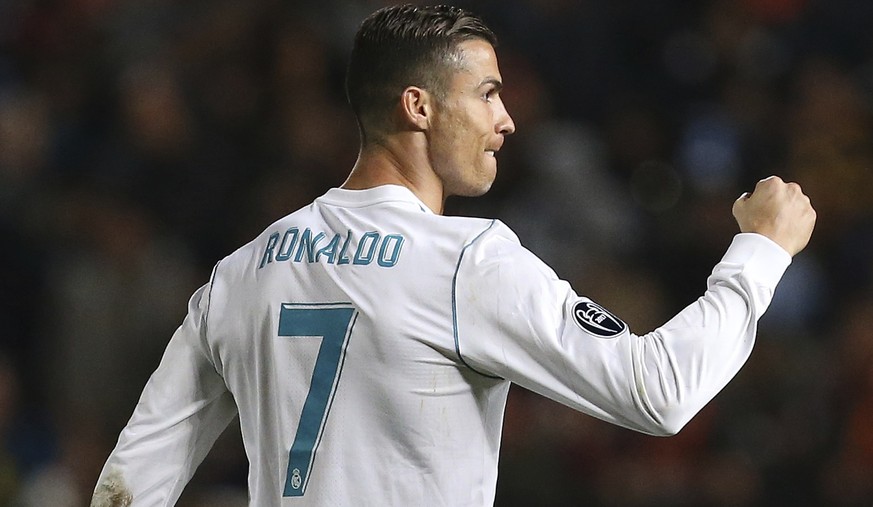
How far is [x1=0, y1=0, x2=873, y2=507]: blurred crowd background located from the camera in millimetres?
6211

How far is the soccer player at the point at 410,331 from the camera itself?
241 cm

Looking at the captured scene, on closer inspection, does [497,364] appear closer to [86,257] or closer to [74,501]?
[74,501]

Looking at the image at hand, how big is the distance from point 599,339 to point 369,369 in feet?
1.38

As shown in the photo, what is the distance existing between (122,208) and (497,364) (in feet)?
16.3

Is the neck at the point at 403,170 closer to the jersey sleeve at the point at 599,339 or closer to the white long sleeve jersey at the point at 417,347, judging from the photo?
the white long sleeve jersey at the point at 417,347

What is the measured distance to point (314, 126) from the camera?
290 inches

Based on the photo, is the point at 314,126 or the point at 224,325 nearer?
the point at 224,325

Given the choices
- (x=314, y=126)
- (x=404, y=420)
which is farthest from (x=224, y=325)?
(x=314, y=126)

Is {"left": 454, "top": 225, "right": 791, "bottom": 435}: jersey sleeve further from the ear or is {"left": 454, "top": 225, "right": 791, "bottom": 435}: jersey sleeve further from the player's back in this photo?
the ear

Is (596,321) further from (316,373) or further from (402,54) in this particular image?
(402,54)

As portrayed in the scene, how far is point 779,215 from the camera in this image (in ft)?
8.45

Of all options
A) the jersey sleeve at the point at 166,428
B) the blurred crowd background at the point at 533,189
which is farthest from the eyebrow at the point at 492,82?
the blurred crowd background at the point at 533,189

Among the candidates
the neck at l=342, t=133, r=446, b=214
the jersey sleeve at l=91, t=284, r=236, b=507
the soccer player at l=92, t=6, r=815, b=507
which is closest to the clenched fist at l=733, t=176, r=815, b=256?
the soccer player at l=92, t=6, r=815, b=507

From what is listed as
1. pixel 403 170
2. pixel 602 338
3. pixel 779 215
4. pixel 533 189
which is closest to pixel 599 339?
pixel 602 338
